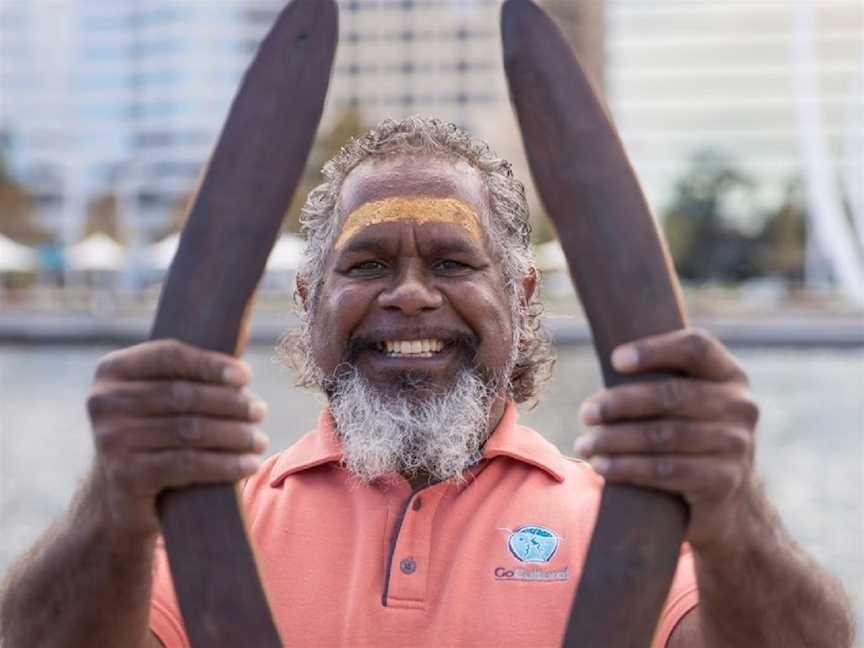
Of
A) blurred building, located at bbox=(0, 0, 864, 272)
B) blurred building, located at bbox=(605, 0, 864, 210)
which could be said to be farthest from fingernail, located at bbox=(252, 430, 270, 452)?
blurred building, located at bbox=(605, 0, 864, 210)

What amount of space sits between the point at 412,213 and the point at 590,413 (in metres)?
0.93

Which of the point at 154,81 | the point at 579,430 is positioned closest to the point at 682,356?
the point at 579,430

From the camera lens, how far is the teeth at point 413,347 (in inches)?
95.4

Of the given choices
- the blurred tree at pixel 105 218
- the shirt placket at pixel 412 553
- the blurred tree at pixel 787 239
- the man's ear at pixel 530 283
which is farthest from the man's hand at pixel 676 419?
the blurred tree at pixel 787 239

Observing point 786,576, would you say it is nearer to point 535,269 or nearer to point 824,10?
point 535,269

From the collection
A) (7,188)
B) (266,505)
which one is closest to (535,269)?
(266,505)

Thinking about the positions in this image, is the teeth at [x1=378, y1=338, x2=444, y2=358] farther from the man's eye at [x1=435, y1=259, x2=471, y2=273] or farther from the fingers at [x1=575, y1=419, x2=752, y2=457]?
the fingers at [x1=575, y1=419, x2=752, y2=457]

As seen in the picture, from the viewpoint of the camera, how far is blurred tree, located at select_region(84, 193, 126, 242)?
230 feet

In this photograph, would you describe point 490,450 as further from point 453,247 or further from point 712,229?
point 712,229

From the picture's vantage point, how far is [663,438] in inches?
63.7

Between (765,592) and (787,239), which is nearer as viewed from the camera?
(765,592)

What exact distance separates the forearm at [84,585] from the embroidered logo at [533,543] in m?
0.76

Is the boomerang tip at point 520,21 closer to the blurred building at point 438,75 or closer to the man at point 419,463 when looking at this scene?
the man at point 419,463

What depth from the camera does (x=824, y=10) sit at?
83062 millimetres
